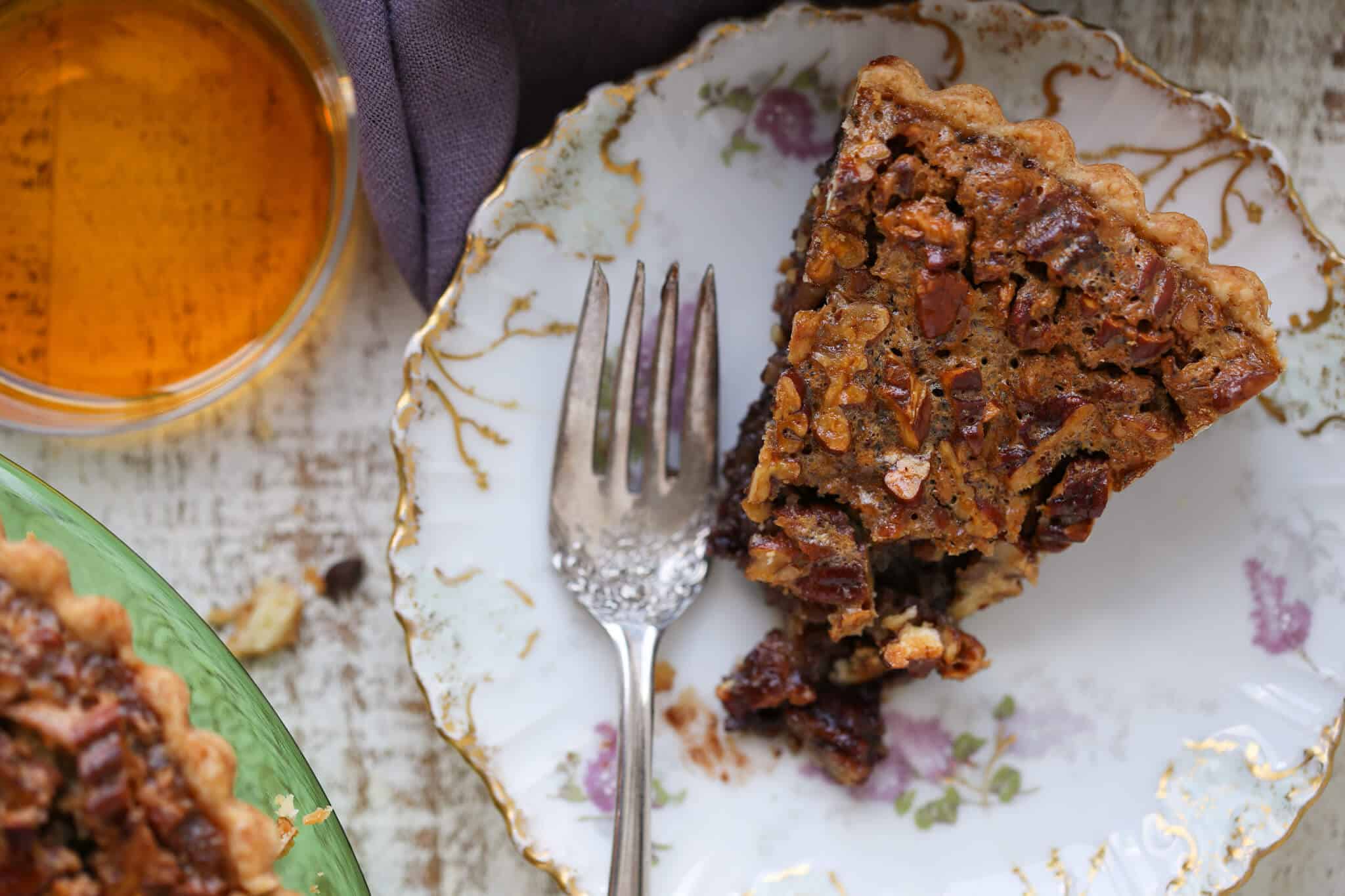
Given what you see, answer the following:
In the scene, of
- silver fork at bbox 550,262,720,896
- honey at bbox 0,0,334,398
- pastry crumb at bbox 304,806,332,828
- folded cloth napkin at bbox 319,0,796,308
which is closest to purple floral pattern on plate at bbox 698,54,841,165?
folded cloth napkin at bbox 319,0,796,308

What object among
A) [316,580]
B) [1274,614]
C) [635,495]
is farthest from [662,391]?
[1274,614]

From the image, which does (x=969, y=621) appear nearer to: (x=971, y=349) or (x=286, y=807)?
(x=971, y=349)

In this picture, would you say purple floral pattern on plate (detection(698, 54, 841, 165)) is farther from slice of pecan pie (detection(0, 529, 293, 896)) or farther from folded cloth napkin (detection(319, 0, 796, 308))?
slice of pecan pie (detection(0, 529, 293, 896))

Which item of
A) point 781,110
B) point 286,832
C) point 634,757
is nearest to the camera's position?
point 286,832

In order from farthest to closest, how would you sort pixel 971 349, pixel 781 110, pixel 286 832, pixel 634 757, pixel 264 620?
pixel 264 620
pixel 781 110
pixel 634 757
pixel 971 349
pixel 286 832

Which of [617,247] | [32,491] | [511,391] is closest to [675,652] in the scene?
[511,391]

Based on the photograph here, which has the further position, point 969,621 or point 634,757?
point 969,621

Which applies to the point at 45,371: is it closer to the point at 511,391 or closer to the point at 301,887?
the point at 511,391
